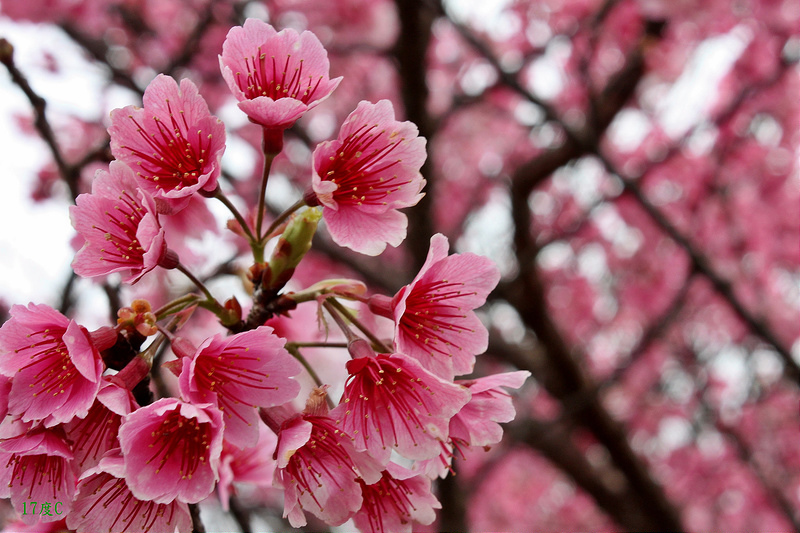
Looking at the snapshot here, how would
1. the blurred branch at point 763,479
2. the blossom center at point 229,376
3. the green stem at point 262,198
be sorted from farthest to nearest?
the blurred branch at point 763,479, the green stem at point 262,198, the blossom center at point 229,376

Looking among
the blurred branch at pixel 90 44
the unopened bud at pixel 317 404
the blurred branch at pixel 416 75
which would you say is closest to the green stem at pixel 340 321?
the unopened bud at pixel 317 404

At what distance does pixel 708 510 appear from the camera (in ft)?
21.2

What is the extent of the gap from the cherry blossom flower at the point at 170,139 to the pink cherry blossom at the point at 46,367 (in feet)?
0.77

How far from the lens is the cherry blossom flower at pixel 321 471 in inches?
35.0

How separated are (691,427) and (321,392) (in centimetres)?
618

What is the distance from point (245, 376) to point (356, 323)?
20 centimetres

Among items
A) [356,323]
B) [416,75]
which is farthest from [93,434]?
[416,75]

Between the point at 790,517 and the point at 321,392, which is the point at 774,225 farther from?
the point at 321,392

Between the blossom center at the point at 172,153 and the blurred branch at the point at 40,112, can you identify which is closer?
the blossom center at the point at 172,153

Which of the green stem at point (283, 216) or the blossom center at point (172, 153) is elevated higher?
the blossom center at point (172, 153)

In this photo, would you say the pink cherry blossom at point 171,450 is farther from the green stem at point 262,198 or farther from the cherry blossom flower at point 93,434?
the green stem at point 262,198

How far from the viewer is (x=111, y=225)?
96 centimetres

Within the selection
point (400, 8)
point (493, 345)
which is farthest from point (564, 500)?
point (400, 8)

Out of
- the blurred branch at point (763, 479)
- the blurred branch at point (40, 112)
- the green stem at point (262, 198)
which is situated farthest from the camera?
the blurred branch at point (763, 479)
